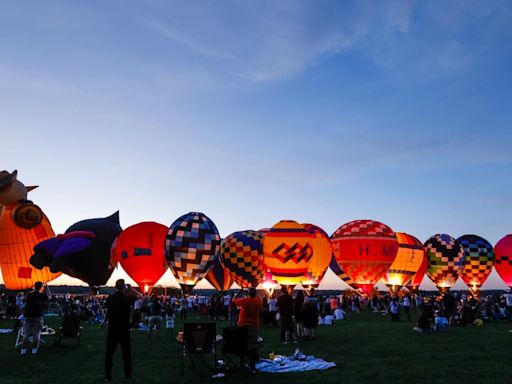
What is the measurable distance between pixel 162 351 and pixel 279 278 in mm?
22070

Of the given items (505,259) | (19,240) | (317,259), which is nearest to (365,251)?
(317,259)

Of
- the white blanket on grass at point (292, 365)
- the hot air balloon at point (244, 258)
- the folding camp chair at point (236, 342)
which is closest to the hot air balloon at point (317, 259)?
the hot air balloon at point (244, 258)

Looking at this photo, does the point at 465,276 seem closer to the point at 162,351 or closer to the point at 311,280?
the point at 311,280

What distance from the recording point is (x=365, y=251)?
117 feet

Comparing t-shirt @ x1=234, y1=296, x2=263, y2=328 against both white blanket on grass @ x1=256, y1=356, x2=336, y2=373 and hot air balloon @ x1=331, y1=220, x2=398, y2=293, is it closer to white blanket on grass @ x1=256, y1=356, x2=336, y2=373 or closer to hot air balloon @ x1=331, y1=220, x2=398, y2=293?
white blanket on grass @ x1=256, y1=356, x2=336, y2=373

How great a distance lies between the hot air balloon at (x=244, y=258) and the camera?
34844 mm

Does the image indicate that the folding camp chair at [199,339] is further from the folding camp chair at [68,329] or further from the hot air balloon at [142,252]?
the hot air balloon at [142,252]

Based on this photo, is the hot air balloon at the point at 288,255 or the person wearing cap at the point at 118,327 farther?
the hot air balloon at the point at 288,255

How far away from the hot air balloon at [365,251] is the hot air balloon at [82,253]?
52.0 ft

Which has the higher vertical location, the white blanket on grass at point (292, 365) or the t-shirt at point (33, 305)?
the t-shirt at point (33, 305)

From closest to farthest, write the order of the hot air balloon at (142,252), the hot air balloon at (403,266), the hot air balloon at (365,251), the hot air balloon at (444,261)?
the hot air balloon at (142,252) → the hot air balloon at (365,251) → the hot air balloon at (403,266) → the hot air balloon at (444,261)

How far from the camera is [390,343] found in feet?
46.4

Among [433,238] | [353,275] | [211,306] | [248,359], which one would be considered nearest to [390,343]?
[248,359]

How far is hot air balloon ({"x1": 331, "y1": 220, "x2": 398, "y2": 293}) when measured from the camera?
117 ft
